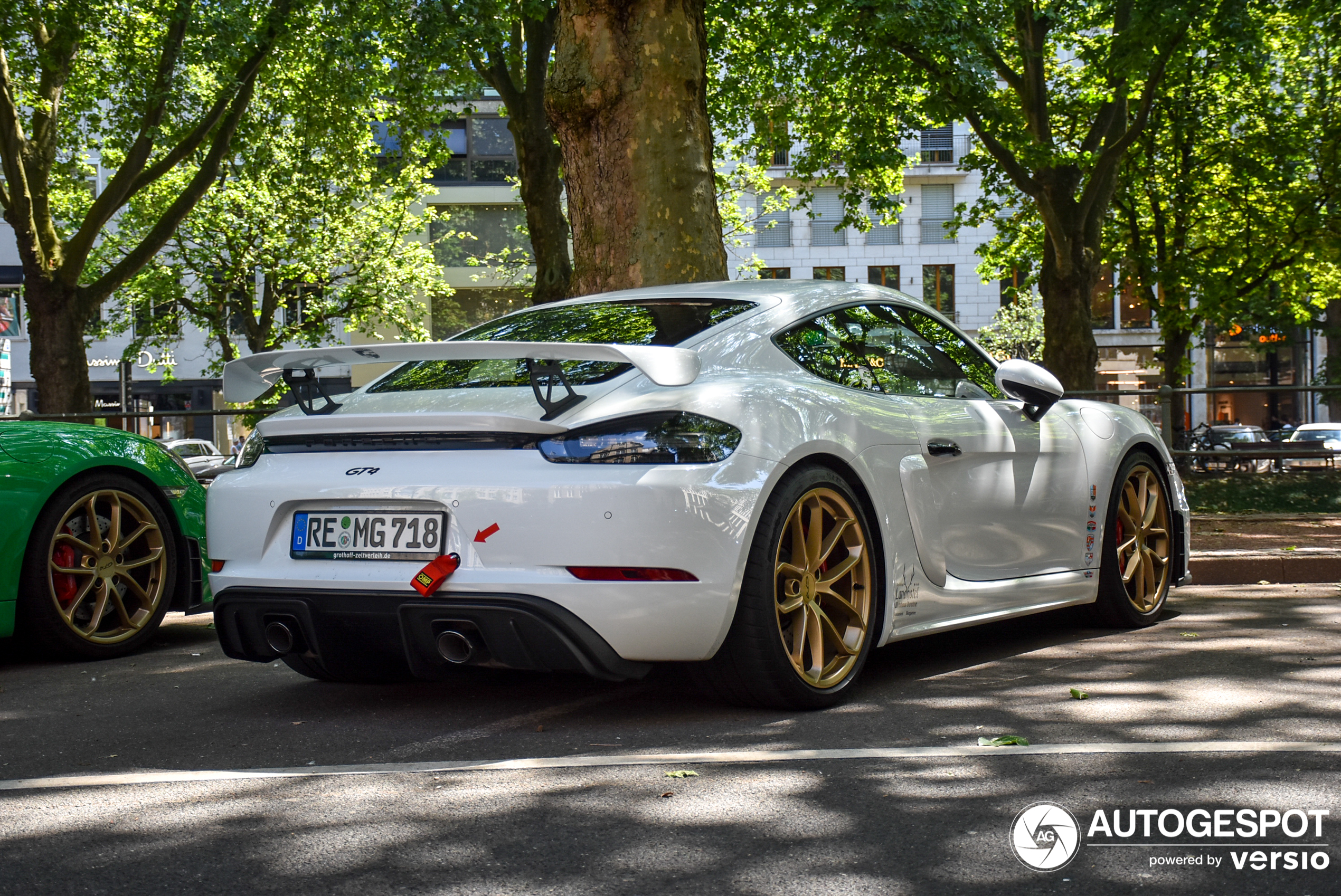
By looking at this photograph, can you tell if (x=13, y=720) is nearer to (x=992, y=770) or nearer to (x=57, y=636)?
(x=57, y=636)

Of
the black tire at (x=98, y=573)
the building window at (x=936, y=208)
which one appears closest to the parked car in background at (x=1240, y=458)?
the black tire at (x=98, y=573)

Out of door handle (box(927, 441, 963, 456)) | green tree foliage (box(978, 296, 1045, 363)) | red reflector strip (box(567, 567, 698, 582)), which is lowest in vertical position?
red reflector strip (box(567, 567, 698, 582))

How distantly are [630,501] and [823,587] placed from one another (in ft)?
2.72

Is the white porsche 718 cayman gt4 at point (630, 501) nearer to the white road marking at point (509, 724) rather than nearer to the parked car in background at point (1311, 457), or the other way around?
the white road marking at point (509, 724)

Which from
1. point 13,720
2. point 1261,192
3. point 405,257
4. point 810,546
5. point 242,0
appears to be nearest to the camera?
point 810,546

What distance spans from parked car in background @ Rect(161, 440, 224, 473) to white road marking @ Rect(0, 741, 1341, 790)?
36.4ft

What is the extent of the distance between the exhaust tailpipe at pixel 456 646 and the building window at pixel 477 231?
38.8 m

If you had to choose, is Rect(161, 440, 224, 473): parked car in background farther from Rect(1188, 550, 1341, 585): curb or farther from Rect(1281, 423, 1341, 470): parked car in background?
Rect(1281, 423, 1341, 470): parked car in background

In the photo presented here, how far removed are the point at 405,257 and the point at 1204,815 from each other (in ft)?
114

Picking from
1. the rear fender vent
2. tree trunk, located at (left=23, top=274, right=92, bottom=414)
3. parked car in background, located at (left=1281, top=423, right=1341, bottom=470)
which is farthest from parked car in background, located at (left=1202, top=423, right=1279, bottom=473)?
tree trunk, located at (left=23, top=274, right=92, bottom=414)

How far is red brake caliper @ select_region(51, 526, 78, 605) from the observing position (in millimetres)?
5602

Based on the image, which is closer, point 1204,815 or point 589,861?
point 589,861

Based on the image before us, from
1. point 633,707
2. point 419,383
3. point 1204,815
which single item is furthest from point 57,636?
point 1204,815

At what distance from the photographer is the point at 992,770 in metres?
3.33
